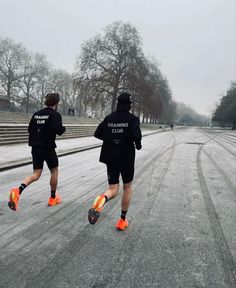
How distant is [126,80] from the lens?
41688 millimetres

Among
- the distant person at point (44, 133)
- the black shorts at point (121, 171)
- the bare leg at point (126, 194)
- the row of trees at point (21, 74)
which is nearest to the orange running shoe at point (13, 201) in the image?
the distant person at point (44, 133)

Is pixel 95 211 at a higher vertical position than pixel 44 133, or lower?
lower

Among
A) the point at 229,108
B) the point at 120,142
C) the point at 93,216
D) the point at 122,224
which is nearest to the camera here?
the point at 93,216

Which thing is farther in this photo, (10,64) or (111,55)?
(10,64)

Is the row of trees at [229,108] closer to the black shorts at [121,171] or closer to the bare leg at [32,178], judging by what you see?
the bare leg at [32,178]

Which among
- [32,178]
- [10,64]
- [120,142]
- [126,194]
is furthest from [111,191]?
[10,64]

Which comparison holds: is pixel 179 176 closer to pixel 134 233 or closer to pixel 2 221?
pixel 134 233

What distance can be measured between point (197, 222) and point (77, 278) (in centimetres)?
222

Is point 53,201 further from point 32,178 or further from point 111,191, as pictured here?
point 111,191

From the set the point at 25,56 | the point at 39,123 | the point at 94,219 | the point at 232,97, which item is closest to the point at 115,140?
the point at 94,219

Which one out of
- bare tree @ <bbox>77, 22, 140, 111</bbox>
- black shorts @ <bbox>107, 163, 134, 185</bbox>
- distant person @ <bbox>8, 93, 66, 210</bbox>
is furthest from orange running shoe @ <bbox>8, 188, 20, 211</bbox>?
bare tree @ <bbox>77, 22, 140, 111</bbox>

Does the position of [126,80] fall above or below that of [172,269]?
above

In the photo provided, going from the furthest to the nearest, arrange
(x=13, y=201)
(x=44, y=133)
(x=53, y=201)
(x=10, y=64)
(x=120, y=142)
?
1. (x=10, y=64)
2. (x=53, y=201)
3. (x=44, y=133)
4. (x=13, y=201)
5. (x=120, y=142)

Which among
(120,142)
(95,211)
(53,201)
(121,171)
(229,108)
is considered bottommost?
(53,201)
